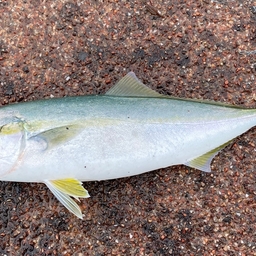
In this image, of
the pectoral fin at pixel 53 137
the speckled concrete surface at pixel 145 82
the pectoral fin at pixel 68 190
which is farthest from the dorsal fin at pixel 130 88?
the pectoral fin at pixel 68 190

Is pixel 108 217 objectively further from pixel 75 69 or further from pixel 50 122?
pixel 75 69

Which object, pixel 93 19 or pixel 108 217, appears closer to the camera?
pixel 108 217

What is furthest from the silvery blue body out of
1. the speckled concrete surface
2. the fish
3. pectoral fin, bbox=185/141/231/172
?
the speckled concrete surface

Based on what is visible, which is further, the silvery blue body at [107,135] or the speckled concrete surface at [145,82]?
the speckled concrete surface at [145,82]

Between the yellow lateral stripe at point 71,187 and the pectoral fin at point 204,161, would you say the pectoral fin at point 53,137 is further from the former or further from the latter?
the pectoral fin at point 204,161

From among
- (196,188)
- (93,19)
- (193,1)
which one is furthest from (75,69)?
(196,188)

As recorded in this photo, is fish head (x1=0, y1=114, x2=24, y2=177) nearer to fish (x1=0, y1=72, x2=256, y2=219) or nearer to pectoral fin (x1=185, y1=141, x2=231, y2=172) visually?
fish (x1=0, y1=72, x2=256, y2=219)
